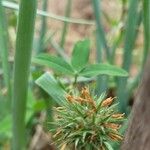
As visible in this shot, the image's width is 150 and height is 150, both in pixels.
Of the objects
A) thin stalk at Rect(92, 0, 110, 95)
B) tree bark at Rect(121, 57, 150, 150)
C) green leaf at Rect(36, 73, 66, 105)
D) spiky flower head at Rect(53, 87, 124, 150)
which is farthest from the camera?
thin stalk at Rect(92, 0, 110, 95)

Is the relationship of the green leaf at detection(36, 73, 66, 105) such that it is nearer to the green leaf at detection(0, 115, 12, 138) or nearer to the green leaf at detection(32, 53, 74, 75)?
the green leaf at detection(32, 53, 74, 75)

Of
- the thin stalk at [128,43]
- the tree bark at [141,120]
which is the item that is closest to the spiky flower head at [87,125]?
the tree bark at [141,120]

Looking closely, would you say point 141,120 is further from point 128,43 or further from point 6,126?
point 6,126

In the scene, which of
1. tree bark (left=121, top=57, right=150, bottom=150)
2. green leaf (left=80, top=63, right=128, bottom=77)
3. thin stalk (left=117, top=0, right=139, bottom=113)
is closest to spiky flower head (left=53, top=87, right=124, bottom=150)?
tree bark (left=121, top=57, right=150, bottom=150)

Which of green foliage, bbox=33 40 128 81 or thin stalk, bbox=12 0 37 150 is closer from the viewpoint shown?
thin stalk, bbox=12 0 37 150

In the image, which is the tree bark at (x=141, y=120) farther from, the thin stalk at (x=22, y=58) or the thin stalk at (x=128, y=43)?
the thin stalk at (x=128, y=43)

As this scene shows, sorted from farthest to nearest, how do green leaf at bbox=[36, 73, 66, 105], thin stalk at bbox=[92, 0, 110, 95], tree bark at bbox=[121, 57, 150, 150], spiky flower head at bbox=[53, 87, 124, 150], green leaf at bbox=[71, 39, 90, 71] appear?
thin stalk at bbox=[92, 0, 110, 95] → green leaf at bbox=[71, 39, 90, 71] → green leaf at bbox=[36, 73, 66, 105] → spiky flower head at bbox=[53, 87, 124, 150] → tree bark at bbox=[121, 57, 150, 150]

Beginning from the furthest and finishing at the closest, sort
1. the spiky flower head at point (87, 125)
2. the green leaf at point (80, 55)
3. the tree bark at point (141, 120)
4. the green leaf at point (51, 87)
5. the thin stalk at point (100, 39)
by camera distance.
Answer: the thin stalk at point (100, 39), the green leaf at point (80, 55), the green leaf at point (51, 87), the spiky flower head at point (87, 125), the tree bark at point (141, 120)
